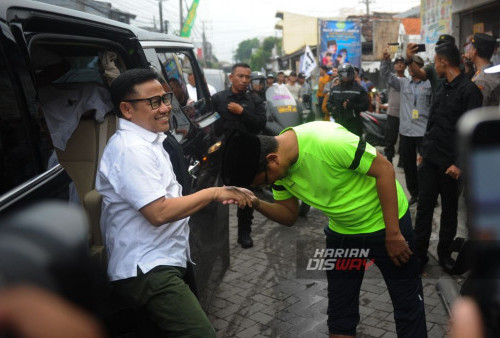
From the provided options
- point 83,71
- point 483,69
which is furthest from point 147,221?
point 483,69

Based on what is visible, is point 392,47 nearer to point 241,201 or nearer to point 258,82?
point 258,82

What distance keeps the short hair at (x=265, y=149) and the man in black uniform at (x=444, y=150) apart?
2122mm

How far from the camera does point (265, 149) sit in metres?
2.38

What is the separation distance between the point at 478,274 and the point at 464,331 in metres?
0.10

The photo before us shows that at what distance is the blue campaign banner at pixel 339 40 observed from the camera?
2198cm

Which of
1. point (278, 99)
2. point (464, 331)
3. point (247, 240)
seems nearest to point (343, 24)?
point (278, 99)

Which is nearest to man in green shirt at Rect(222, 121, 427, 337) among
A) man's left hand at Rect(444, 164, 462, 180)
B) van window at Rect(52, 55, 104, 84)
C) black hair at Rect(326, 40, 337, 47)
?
van window at Rect(52, 55, 104, 84)

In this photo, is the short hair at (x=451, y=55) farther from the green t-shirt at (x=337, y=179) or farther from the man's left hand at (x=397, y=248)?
the man's left hand at (x=397, y=248)

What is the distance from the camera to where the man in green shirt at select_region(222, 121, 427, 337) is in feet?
7.89

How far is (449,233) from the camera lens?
14.1 feet

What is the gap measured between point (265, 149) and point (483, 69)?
324cm

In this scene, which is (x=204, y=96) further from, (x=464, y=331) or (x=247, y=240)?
(x=464, y=331)

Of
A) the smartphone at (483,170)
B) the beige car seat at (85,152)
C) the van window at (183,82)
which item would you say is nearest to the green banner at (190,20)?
the van window at (183,82)

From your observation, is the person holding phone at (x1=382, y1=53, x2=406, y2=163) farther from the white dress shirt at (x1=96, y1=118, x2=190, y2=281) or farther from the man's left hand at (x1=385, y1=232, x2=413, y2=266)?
the white dress shirt at (x1=96, y1=118, x2=190, y2=281)
